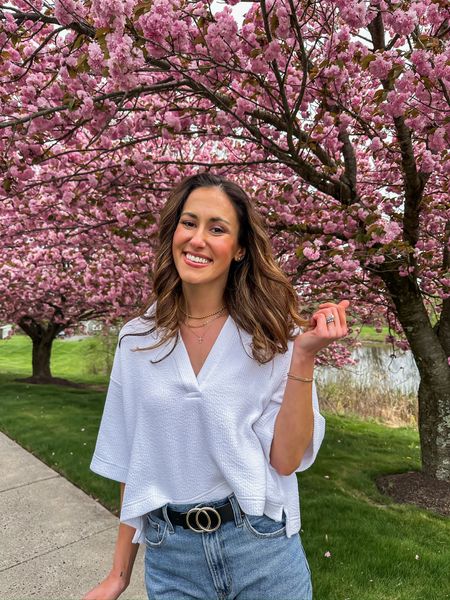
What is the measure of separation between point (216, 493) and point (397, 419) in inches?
399

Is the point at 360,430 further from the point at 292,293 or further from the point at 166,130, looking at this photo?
the point at 292,293

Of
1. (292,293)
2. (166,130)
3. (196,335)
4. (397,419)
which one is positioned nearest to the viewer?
(196,335)

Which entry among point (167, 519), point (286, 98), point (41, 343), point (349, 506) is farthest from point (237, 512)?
point (41, 343)

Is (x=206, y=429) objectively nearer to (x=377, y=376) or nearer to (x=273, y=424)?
(x=273, y=424)

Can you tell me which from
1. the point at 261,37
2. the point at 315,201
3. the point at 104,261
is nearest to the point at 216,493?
the point at 261,37

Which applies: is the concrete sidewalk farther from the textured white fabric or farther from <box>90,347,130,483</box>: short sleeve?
the textured white fabric

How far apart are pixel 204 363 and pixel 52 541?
2.80 m

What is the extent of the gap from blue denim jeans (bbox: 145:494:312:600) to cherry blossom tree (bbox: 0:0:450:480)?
7.55 feet

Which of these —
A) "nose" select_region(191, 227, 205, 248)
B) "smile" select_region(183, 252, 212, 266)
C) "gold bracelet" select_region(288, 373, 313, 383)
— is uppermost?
"nose" select_region(191, 227, 205, 248)

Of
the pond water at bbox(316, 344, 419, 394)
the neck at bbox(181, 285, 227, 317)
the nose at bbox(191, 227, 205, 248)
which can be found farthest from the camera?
the pond water at bbox(316, 344, 419, 394)

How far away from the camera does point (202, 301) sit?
1585 millimetres

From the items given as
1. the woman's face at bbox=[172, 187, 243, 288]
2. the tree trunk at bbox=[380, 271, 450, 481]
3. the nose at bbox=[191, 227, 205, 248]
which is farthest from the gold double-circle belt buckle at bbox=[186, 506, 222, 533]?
the tree trunk at bbox=[380, 271, 450, 481]

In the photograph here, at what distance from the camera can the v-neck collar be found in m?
1.37

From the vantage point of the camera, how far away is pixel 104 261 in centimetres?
843
